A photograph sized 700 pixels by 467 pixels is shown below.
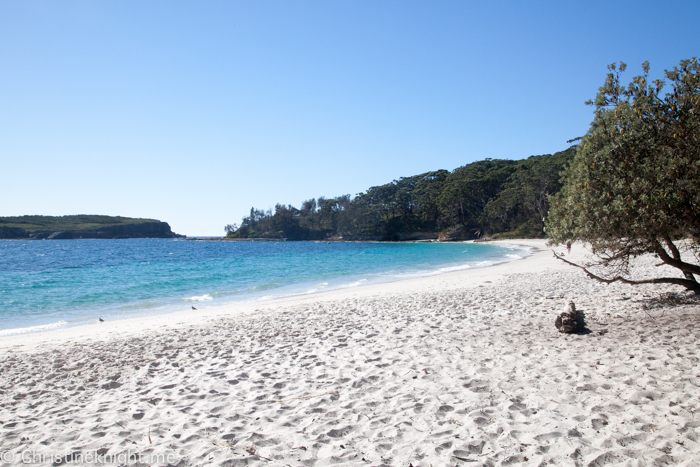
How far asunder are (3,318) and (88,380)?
11.3 meters

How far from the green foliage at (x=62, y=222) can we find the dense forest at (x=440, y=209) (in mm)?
75149

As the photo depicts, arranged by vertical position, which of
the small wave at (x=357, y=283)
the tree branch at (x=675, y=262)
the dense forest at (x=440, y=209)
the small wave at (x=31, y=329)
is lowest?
the small wave at (x=357, y=283)

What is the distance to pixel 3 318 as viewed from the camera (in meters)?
13.5

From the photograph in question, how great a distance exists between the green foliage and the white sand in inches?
7403

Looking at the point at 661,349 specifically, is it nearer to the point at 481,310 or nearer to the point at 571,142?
the point at 481,310

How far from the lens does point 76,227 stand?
16050 cm

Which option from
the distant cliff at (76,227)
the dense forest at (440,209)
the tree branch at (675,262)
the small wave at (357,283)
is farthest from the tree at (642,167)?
the distant cliff at (76,227)

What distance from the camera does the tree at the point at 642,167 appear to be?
20.5 feet

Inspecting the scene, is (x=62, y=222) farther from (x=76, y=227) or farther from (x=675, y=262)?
(x=675, y=262)

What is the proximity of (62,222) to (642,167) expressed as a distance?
210 metres

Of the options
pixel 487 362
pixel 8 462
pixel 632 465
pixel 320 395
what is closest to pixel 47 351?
pixel 8 462

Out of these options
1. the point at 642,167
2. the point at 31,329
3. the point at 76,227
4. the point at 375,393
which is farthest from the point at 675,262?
the point at 76,227

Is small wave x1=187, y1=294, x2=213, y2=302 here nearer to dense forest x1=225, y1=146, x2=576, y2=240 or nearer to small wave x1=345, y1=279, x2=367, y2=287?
small wave x1=345, y1=279, x2=367, y2=287

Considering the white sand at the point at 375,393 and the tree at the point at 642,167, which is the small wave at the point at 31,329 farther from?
the tree at the point at 642,167
